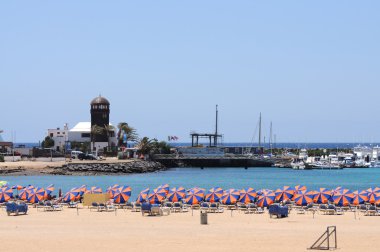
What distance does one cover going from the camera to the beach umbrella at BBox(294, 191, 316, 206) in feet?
147

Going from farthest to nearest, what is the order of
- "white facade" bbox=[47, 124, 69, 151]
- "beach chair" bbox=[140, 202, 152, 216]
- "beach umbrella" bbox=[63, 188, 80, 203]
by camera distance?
"white facade" bbox=[47, 124, 69, 151] < "beach umbrella" bbox=[63, 188, 80, 203] < "beach chair" bbox=[140, 202, 152, 216]

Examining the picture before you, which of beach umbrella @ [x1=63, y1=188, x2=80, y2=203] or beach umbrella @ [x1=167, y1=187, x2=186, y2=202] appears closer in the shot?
beach umbrella @ [x1=167, y1=187, x2=186, y2=202]

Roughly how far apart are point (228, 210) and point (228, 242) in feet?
46.8

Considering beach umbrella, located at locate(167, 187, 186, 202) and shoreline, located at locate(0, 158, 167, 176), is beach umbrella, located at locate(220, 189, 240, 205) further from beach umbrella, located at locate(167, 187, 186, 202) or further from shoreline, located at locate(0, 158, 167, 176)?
shoreline, located at locate(0, 158, 167, 176)

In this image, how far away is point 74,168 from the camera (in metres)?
110

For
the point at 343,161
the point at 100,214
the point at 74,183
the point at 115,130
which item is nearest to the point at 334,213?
the point at 100,214

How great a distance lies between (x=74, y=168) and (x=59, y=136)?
2524 cm

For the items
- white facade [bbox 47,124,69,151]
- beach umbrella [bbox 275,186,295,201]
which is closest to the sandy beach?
beach umbrella [bbox 275,186,295,201]

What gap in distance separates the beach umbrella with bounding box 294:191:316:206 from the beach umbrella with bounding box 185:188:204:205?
5.77 m

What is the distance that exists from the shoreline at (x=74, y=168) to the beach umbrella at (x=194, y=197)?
5910 centimetres

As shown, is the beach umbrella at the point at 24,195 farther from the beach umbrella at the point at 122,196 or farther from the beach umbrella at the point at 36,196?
the beach umbrella at the point at 122,196

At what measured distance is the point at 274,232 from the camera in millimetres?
35469

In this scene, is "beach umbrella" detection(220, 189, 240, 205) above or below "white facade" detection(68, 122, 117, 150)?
below

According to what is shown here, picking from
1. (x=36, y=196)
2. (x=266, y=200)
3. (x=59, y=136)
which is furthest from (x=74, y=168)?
(x=266, y=200)
